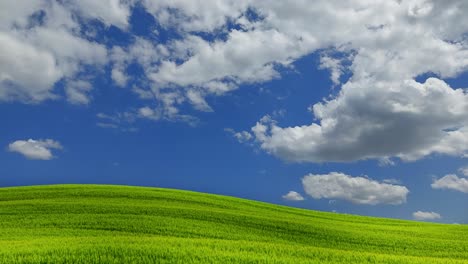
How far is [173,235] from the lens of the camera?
78.6 ft

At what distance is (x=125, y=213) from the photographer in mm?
30141

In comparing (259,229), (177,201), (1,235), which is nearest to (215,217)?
(259,229)

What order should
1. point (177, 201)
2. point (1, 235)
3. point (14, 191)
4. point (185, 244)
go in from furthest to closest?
point (14, 191) → point (177, 201) → point (1, 235) → point (185, 244)

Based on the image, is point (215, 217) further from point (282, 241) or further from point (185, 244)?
point (185, 244)

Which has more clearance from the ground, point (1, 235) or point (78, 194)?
point (78, 194)

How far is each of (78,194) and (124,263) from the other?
26.6 m

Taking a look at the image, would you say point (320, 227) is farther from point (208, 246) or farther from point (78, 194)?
point (78, 194)

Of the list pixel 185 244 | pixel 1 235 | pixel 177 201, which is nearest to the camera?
pixel 185 244

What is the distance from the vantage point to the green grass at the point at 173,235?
48.3ft

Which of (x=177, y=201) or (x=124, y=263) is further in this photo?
(x=177, y=201)

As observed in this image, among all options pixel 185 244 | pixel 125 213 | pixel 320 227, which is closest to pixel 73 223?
pixel 125 213

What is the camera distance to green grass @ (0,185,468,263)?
14734mm

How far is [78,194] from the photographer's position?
126 feet

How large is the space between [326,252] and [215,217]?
1365cm
